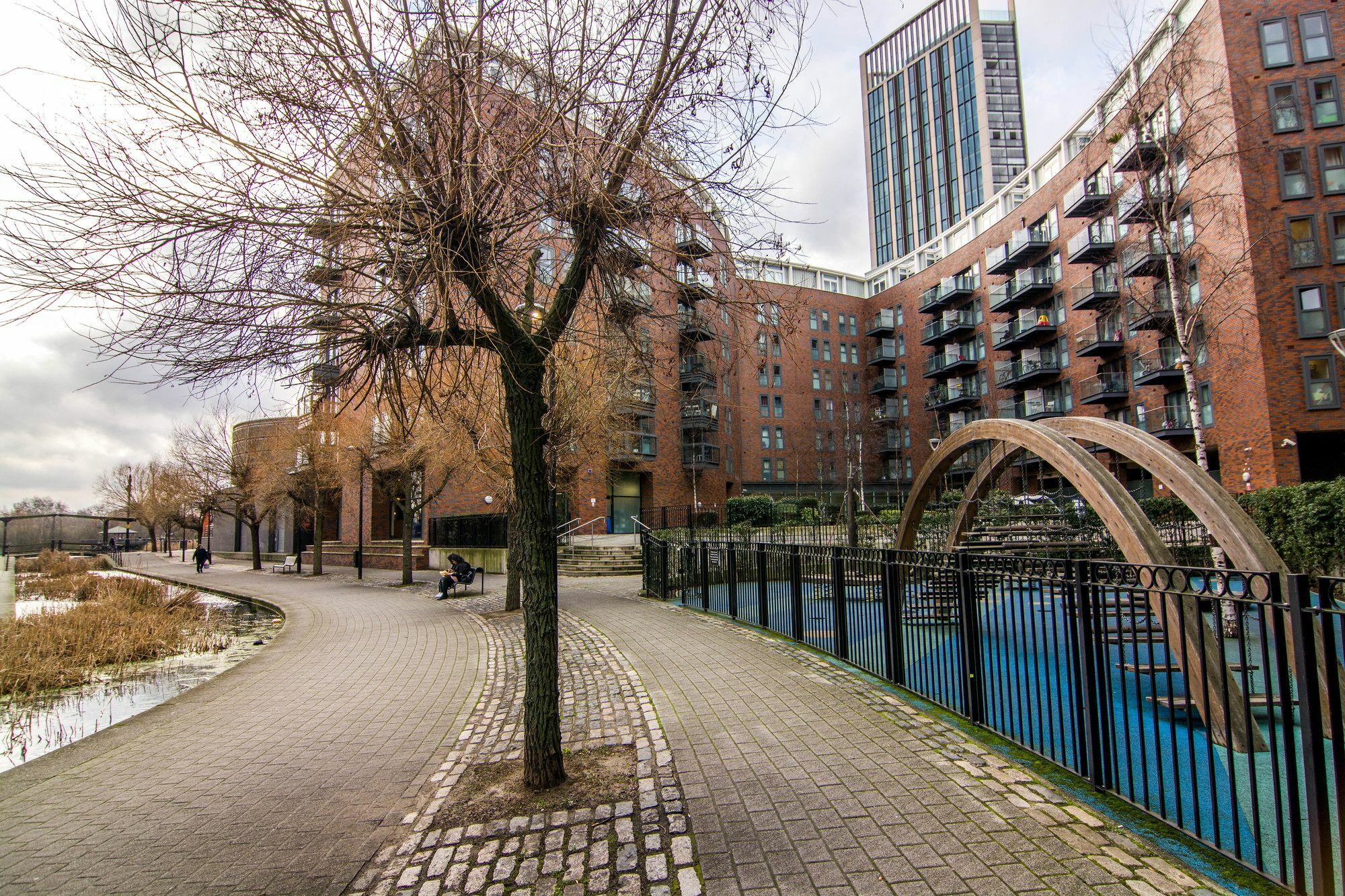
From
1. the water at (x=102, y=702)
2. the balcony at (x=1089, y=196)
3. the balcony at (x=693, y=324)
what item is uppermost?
the balcony at (x=1089, y=196)

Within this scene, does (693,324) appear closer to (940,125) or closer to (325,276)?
(325,276)

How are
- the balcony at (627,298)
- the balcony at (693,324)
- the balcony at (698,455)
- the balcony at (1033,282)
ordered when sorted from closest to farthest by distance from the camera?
1. the balcony at (627,298)
2. the balcony at (693,324)
3. the balcony at (1033,282)
4. the balcony at (698,455)

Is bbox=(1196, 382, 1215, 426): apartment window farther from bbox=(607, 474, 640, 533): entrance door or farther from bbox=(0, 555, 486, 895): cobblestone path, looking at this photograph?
bbox=(0, 555, 486, 895): cobblestone path

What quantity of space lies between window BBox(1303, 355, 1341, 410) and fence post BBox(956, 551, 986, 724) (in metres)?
23.6

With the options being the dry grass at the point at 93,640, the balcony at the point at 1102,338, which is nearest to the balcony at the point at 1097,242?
the balcony at the point at 1102,338

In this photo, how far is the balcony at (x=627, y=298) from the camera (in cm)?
521

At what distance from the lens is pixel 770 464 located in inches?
2051

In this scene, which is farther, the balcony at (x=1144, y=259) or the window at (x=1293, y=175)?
the balcony at (x=1144, y=259)

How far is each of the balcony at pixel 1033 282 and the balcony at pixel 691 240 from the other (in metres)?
38.5

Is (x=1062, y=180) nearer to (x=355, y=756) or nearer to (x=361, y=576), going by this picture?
(x=361, y=576)

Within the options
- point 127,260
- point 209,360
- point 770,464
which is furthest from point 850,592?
point 770,464

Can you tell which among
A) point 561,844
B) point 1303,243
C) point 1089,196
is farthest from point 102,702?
point 1089,196

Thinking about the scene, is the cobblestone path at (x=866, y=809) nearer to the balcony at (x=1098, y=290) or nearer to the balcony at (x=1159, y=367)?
the balcony at (x=1159, y=367)

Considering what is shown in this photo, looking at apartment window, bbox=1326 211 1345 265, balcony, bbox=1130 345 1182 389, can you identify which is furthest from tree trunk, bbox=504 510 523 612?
apartment window, bbox=1326 211 1345 265
